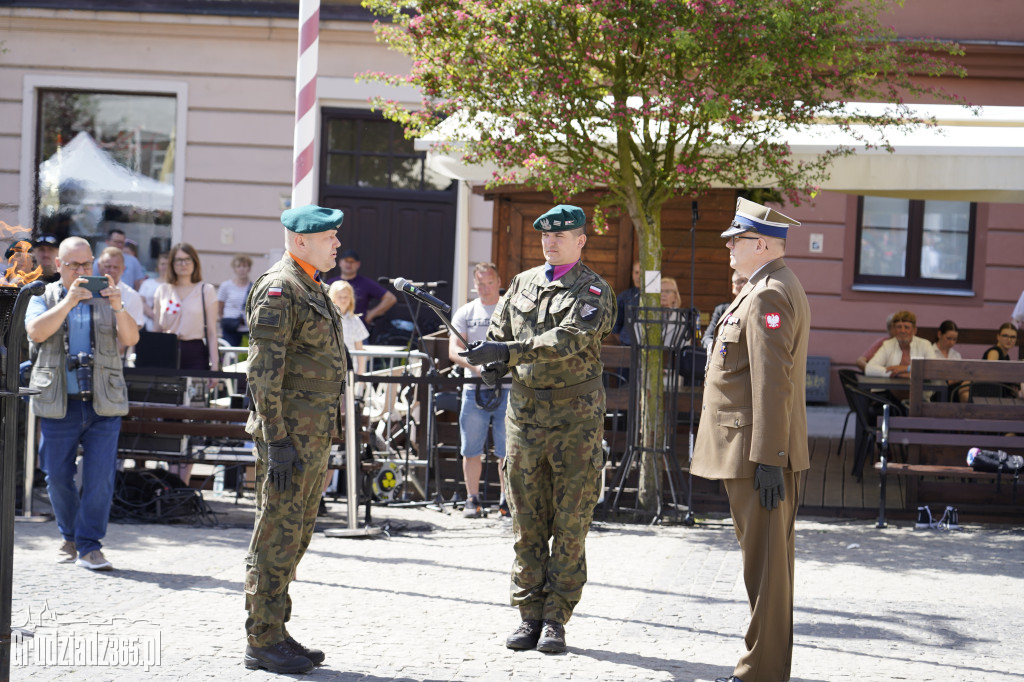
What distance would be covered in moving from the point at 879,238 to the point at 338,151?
7617 millimetres

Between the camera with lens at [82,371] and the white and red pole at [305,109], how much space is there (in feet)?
5.22

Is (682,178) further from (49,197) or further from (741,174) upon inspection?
(49,197)

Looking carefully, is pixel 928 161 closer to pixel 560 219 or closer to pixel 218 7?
pixel 560 219

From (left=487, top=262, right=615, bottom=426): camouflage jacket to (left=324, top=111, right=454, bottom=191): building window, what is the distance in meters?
9.55

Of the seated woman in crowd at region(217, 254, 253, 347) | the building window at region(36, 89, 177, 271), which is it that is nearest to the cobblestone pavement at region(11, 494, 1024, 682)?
the seated woman in crowd at region(217, 254, 253, 347)

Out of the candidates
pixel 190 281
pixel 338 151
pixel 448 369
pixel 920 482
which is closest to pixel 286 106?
pixel 338 151

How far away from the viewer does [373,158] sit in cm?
1510

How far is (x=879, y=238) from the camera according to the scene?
53.5ft

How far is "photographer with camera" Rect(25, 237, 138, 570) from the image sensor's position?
272 inches

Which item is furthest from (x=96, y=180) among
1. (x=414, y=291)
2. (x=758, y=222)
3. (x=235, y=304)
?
(x=758, y=222)

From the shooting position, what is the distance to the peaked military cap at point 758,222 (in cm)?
507

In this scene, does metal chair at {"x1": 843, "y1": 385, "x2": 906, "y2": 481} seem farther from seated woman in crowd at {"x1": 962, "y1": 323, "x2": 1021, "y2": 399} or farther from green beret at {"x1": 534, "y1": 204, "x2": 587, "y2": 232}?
green beret at {"x1": 534, "y1": 204, "x2": 587, "y2": 232}

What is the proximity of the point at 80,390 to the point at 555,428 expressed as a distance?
10.4ft

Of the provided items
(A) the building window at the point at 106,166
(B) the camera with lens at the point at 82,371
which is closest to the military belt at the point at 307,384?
(B) the camera with lens at the point at 82,371
